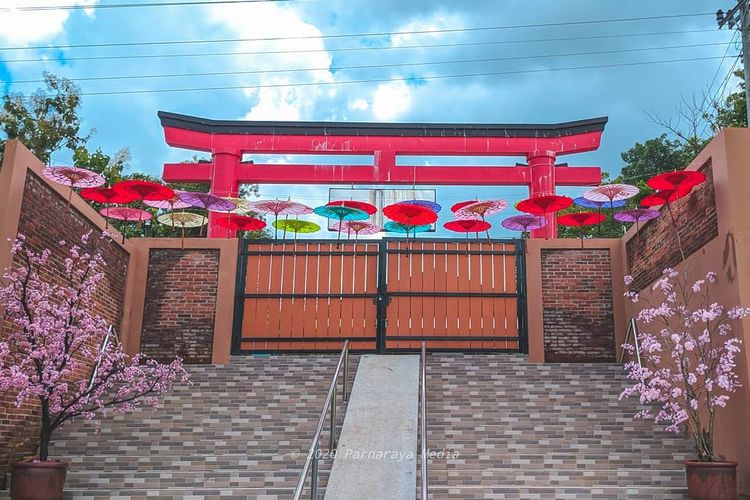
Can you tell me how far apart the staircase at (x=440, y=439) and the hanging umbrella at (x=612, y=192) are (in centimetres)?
285

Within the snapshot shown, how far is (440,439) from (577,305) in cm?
465

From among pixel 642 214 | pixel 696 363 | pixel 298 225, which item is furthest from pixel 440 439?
pixel 298 225

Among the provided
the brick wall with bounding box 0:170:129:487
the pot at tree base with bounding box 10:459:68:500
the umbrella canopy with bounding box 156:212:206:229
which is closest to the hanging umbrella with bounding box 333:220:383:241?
the umbrella canopy with bounding box 156:212:206:229

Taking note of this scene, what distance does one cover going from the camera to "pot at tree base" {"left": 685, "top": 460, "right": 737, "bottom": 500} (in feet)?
21.3

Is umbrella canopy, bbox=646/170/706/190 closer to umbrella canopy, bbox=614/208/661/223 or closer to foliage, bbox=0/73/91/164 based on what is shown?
umbrella canopy, bbox=614/208/661/223

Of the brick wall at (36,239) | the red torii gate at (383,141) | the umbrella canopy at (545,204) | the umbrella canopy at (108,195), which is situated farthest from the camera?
the red torii gate at (383,141)

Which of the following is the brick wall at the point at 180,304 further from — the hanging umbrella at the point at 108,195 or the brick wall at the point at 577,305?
the brick wall at the point at 577,305

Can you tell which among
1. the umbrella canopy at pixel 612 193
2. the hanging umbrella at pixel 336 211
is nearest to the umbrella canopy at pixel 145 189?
the hanging umbrella at pixel 336 211

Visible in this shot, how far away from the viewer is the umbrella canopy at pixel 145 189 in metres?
11.0

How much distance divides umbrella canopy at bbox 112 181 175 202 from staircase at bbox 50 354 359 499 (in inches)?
105

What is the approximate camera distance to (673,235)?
9.47 metres

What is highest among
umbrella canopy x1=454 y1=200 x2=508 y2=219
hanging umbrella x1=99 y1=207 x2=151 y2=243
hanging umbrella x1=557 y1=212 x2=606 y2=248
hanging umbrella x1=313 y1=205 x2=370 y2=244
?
umbrella canopy x1=454 y1=200 x2=508 y2=219

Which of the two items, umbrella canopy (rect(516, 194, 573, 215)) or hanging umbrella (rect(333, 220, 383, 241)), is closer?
umbrella canopy (rect(516, 194, 573, 215))

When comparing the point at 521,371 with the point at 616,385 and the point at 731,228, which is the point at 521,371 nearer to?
the point at 616,385
